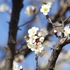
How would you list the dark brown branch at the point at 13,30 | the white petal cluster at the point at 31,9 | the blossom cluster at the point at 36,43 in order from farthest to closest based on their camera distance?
the white petal cluster at the point at 31,9, the dark brown branch at the point at 13,30, the blossom cluster at the point at 36,43

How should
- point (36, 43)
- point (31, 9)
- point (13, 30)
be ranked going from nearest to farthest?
point (36, 43) < point (13, 30) < point (31, 9)

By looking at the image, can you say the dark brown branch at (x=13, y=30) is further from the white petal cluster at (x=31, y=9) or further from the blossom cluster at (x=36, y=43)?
the white petal cluster at (x=31, y=9)

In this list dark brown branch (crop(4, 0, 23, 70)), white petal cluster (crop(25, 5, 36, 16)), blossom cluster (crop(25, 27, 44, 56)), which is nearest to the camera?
blossom cluster (crop(25, 27, 44, 56))

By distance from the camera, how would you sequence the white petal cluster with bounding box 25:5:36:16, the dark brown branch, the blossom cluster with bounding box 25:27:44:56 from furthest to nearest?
1. the white petal cluster with bounding box 25:5:36:16
2. the dark brown branch
3. the blossom cluster with bounding box 25:27:44:56

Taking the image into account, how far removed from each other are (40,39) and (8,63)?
0.29 metres

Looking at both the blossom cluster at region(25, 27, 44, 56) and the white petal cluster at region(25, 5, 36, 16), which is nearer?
the blossom cluster at region(25, 27, 44, 56)

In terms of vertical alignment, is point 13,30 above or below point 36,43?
above

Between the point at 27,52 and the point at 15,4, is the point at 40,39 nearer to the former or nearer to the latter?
the point at 15,4

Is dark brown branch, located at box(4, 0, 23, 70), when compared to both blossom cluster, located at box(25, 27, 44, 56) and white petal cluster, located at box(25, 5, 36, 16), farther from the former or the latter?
white petal cluster, located at box(25, 5, 36, 16)

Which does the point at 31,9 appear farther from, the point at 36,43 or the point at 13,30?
the point at 36,43

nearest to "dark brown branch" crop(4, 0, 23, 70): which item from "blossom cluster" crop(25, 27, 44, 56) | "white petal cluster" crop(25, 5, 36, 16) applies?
"blossom cluster" crop(25, 27, 44, 56)

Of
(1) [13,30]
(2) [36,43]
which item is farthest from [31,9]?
(2) [36,43]

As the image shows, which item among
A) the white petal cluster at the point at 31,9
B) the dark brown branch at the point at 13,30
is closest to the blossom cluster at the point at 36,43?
the dark brown branch at the point at 13,30

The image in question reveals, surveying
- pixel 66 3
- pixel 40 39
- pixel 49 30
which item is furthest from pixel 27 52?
pixel 40 39
